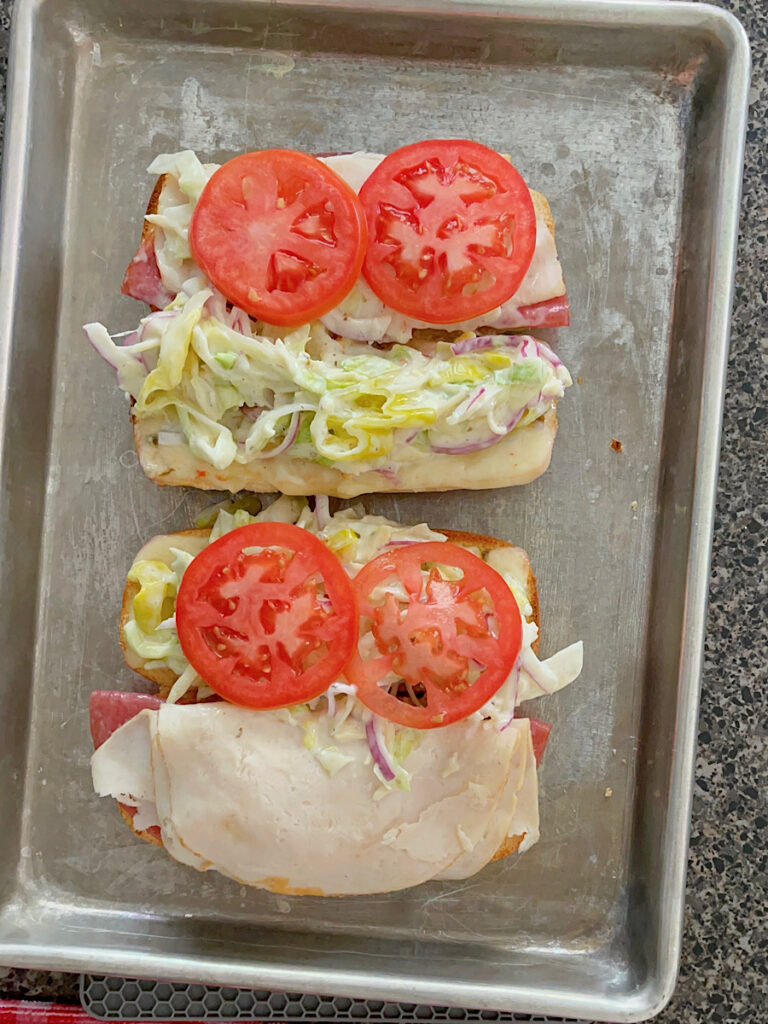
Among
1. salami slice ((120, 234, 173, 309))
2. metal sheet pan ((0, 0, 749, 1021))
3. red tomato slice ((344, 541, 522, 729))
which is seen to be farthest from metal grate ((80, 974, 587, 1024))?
salami slice ((120, 234, 173, 309))

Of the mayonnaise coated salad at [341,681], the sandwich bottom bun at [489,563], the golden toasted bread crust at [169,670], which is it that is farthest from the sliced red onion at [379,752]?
the golden toasted bread crust at [169,670]

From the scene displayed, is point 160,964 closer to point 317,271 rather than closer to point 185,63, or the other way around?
point 317,271

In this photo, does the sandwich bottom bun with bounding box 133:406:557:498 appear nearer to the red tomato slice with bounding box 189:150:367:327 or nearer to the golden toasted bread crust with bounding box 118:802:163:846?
the red tomato slice with bounding box 189:150:367:327

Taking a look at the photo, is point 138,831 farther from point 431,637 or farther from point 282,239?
point 282,239

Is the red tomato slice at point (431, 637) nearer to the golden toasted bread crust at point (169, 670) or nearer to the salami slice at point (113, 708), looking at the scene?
the golden toasted bread crust at point (169, 670)

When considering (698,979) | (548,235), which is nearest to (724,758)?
(698,979)

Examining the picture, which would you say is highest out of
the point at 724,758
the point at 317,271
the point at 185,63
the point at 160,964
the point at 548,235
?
the point at 185,63

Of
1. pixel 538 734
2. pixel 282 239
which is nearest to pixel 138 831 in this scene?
pixel 538 734
